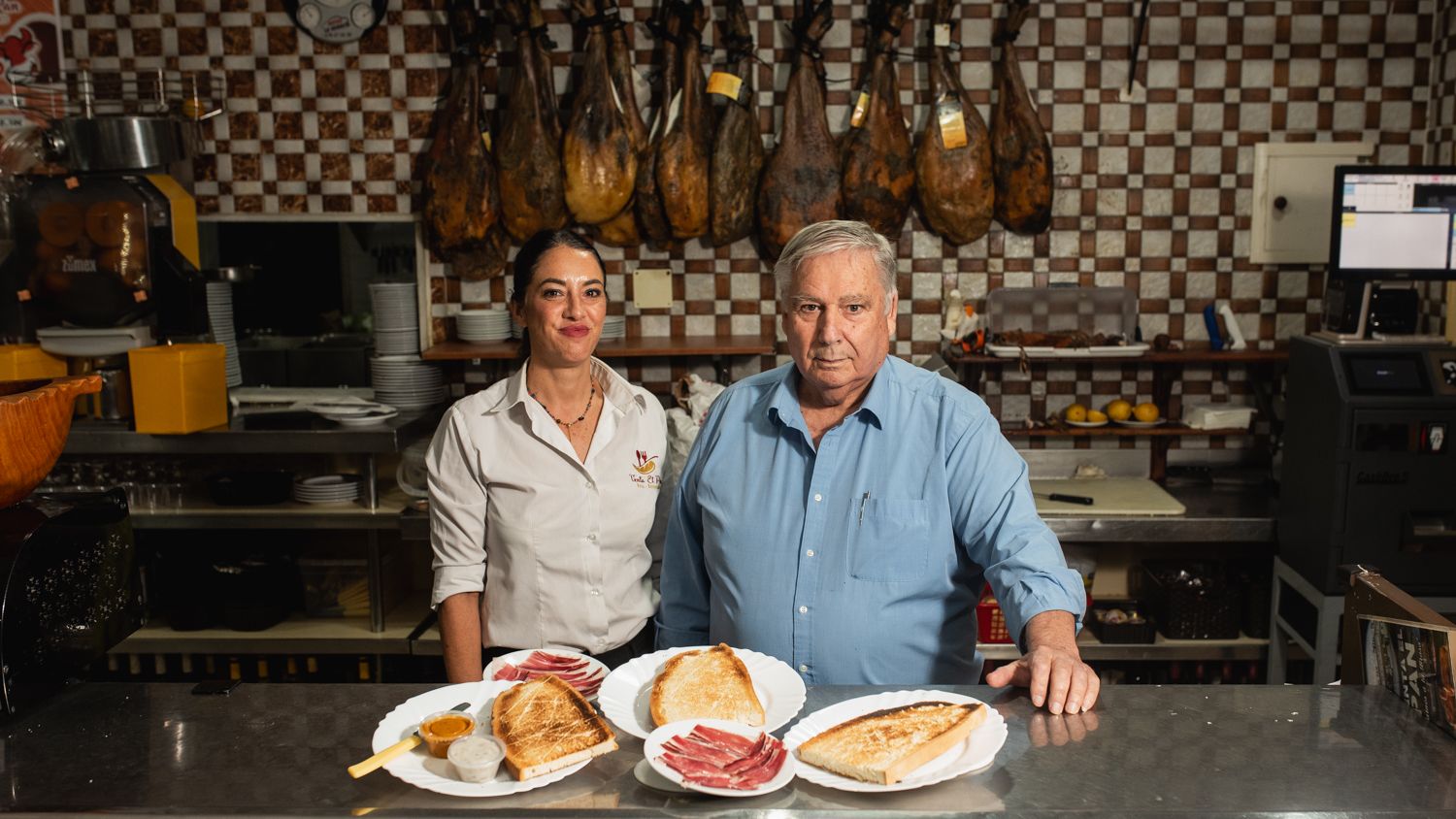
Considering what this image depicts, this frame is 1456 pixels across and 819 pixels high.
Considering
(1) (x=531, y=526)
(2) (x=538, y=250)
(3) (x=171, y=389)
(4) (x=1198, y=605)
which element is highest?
(2) (x=538, y=250)

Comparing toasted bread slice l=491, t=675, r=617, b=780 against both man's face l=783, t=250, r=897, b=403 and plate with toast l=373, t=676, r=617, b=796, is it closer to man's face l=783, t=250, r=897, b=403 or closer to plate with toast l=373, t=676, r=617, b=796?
plate with toast l=373, t=676, r=617, b=796

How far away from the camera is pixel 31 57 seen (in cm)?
464

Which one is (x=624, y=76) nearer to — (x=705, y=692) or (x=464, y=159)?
(x=464, y=159)

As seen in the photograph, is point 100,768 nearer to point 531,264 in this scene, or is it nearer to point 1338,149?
point 531,264

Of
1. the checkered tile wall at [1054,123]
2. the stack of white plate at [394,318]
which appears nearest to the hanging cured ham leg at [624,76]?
→ the checkered tile wall at [1054,123]

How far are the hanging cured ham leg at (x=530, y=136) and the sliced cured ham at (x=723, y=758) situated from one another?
318 cm

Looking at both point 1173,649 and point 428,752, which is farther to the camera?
point 1173,649

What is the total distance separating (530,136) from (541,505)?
2274mm

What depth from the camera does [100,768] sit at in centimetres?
163

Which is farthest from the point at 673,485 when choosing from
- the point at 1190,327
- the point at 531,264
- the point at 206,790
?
the point at 1190,327

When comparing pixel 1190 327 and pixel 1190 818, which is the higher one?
pixel 1190 327

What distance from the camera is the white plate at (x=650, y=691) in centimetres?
171

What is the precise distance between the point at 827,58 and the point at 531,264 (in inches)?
95.8

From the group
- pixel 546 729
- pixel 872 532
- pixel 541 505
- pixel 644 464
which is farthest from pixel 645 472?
pixel 546 729
